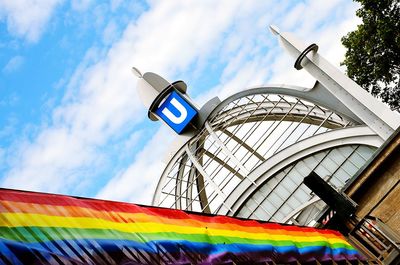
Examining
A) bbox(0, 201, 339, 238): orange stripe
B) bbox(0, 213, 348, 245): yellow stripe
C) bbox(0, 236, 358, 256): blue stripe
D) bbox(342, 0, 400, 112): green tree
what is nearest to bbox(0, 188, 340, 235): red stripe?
bbox(0, 201, 339, 238): orange stripe

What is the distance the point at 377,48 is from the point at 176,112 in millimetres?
12441

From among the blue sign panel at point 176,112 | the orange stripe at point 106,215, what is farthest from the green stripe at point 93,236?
the blue sign panel at point 176,112

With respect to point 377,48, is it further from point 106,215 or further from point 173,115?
point 106,215

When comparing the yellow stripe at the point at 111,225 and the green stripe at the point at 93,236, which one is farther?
the yellow stripe at the point at 111,225


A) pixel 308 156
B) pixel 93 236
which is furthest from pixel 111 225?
pixel 308 156

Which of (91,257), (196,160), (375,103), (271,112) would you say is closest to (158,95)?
(196,160)

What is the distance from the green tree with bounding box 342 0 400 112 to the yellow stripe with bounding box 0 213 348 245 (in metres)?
17.5

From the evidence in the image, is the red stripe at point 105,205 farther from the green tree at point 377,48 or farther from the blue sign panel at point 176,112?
the green tree at point 377,48

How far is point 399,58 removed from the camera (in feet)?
80.9

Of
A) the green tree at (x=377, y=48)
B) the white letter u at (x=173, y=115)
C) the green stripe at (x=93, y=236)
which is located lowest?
the green stripe at (x=93, y=236)

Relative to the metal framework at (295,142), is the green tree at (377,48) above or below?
above

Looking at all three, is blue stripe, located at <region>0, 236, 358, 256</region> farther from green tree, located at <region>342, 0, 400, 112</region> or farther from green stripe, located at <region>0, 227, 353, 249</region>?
green tree, located at <region>342, 0, 400, 112</region>

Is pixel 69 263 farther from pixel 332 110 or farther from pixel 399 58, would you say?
pixel 399 58

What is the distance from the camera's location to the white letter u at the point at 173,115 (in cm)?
2467
